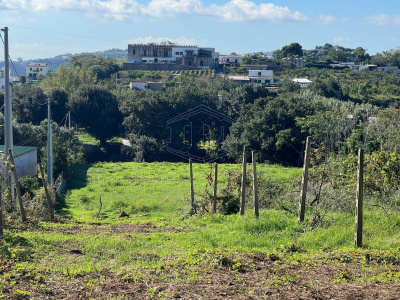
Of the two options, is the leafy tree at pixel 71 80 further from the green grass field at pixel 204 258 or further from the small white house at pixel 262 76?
the green grass field at pixel 204 258

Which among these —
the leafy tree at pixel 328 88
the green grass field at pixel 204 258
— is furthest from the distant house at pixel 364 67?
the green grass field at pixel 204 258

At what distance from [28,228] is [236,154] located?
27.4 meters

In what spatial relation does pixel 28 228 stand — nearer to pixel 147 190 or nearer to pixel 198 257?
pixel 198 257

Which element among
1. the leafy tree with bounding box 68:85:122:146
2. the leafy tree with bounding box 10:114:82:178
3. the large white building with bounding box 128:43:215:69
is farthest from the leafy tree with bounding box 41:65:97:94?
the large white building with bounding box 128:43:215:69

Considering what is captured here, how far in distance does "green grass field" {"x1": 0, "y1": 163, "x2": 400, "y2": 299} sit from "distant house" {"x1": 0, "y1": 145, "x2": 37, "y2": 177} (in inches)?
564

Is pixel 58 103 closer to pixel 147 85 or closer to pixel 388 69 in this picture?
pixel 147 85

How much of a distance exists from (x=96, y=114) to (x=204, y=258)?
1597 inches

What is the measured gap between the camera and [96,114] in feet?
153

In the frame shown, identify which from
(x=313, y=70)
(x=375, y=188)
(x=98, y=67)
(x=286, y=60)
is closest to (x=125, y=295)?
(x=375, y=188)

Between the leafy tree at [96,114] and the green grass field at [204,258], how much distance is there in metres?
33.8

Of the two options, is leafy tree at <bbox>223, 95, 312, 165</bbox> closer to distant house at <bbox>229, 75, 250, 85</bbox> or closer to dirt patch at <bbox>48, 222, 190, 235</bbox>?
dirt patch at <bbox>48, 222, 190, 235</bbox>

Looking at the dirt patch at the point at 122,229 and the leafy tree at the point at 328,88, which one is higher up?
the leafy tree at the point at 328,88

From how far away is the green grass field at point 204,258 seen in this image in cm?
642

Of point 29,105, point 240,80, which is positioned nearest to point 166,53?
point 240,80
